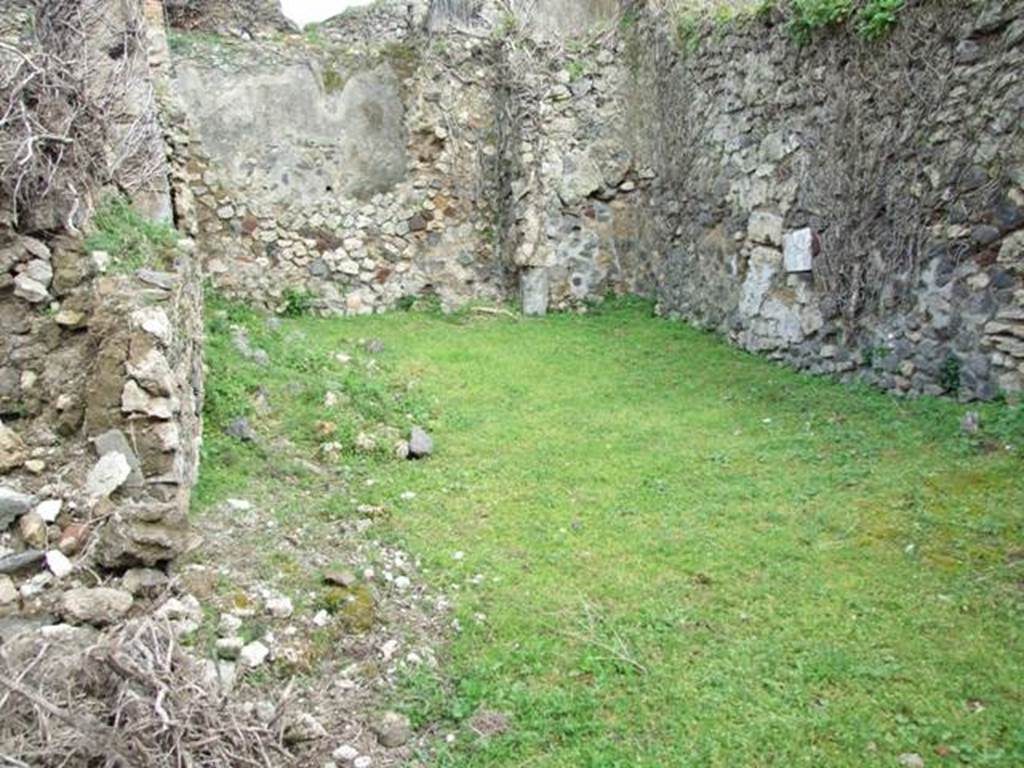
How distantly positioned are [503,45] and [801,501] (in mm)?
6524

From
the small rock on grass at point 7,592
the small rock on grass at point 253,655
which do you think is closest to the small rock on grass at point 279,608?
the small rock on grass at point 253,655

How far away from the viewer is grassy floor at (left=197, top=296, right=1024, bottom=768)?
2.52 metres

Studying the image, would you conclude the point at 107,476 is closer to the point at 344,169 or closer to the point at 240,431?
the point at 240,431

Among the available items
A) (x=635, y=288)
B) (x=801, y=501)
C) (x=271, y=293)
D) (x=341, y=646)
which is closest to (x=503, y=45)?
(x=635, y=288)

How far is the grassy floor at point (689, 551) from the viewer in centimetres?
252

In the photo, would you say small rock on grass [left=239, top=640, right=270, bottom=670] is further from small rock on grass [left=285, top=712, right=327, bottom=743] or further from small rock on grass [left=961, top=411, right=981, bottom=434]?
small rock on grass [left=961, top=411, right=981, bottom=434]

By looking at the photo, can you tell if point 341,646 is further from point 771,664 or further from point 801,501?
point 801,501

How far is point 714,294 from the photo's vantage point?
759 centimetres

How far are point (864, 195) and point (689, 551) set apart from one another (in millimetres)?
3225

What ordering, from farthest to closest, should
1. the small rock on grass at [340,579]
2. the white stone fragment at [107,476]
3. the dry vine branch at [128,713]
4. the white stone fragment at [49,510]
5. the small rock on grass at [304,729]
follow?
1. the small rock on grass at [340,579]
2. the white stone fragment at [107,476]
3. the white stone fragment at [49,510]
4. the small rock on grass at [304,729]
5. the dry vine branch at [128,713]

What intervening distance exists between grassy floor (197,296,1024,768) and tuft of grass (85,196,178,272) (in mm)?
894

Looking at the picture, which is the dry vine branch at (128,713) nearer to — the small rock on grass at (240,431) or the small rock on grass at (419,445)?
the small rock on grass at (240,431)

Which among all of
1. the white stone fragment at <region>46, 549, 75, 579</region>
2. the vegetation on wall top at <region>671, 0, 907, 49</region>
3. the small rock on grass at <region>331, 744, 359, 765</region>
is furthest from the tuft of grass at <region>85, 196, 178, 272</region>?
the vegetation on wall top at <region>671, 0, 907, 49</region>

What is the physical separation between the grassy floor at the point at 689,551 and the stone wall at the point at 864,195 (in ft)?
1.35
